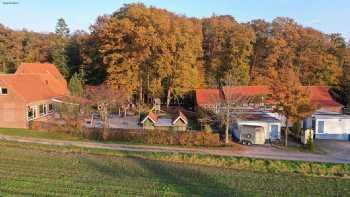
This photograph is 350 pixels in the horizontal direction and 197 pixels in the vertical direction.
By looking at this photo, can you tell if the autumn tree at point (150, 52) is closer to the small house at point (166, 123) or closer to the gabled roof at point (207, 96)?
the gabled roof at point (207, 96)

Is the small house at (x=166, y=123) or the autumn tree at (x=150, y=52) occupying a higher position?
the autumn tree at (x=150, y=52)

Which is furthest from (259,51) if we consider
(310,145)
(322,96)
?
(310,145)

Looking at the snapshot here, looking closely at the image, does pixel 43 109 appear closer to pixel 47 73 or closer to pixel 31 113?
pixel 31 113

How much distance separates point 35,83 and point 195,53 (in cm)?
1982

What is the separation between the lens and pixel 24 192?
43.9 ft

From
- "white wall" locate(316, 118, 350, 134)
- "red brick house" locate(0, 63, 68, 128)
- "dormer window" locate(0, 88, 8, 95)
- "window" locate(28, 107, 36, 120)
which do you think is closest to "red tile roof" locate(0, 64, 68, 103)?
"red brick house" locate(0, 63, 68, 128)

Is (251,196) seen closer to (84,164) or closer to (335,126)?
(84,164)

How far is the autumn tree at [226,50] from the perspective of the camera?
48469 mm

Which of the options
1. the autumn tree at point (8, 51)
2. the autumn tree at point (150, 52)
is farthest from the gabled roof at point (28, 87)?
the autumn tree at point (8, 51)

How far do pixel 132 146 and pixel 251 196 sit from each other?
13.9 metres

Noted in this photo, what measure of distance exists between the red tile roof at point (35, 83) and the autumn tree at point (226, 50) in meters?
19.7

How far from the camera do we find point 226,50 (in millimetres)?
50094

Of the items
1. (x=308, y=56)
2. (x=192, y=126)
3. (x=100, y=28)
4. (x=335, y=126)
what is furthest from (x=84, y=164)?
(x=308, y=56)

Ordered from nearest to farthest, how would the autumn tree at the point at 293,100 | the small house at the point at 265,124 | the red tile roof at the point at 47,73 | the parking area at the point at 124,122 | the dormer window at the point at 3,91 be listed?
the autumn tree at the point at 293,100 < the small house at the point at 265,124 < the dormer window at the point at 3,91 < the parking area at the point at 124,122 < the red tile roof at the point at 47,73
